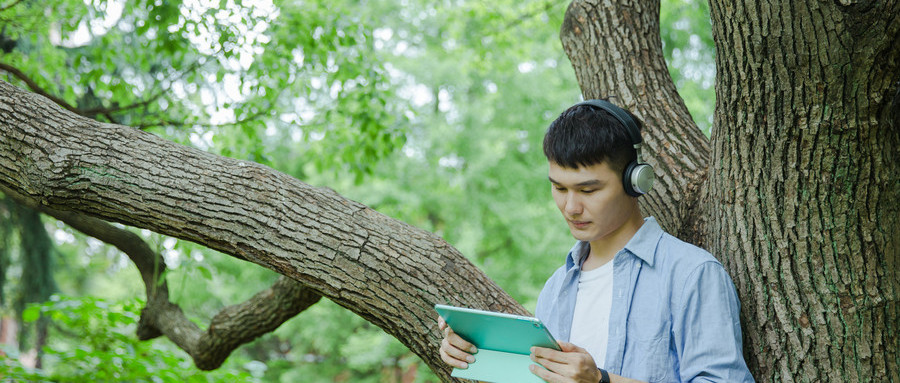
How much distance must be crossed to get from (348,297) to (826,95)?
1.53 metres

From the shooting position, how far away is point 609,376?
1780 mm

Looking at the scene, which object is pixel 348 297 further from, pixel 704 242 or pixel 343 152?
pixel 343 152

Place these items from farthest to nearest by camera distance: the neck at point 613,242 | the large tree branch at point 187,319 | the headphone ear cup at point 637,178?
the large tree branch at point 187,319 < the neck at point 613,242 < the headphone ear cup at point 637,178

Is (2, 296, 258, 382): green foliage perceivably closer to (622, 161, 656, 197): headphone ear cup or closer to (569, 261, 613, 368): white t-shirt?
(569, 261, 613, 368): white t-shirt

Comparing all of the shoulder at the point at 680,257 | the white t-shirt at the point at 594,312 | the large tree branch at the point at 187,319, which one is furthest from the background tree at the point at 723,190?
the large tree branch at the point at 187,319

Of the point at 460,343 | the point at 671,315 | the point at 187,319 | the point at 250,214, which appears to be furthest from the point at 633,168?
the point at 187,319

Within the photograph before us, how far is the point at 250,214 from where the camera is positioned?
8.25ft

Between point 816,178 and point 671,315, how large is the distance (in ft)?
1.77

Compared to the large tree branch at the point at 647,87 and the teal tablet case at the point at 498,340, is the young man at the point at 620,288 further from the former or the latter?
the large tree branch at the point at 647,87

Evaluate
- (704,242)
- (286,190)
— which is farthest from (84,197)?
(704,242)

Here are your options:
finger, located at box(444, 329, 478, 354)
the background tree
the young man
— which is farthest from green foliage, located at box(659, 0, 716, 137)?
finger, located at box(444, 329, 478, 354)

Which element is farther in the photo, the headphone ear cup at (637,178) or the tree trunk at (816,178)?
the headphone ear cup at (637,178)

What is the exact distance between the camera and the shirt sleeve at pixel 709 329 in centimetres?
177

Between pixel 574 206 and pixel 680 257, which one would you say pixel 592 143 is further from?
pixel 680 257
